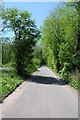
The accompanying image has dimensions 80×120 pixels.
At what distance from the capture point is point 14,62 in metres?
31.1

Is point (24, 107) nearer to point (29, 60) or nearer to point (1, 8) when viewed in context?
point (29, 60)

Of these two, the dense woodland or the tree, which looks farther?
the tree

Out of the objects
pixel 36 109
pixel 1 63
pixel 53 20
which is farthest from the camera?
pixel 53 20

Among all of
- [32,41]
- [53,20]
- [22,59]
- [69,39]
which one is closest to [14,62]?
[22,59]

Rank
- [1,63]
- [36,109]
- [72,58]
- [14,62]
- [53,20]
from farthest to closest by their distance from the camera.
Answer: [53,20]
[1,63]
[14,62]
[72,58]
[36,109]

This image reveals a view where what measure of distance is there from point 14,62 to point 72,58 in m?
8.72

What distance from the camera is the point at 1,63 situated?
123ft

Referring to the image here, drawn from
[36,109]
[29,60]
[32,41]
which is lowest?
[36,109]

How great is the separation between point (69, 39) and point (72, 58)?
9.16 feet

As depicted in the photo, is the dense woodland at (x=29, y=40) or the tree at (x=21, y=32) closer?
the dense woodland at (x=29, y=40)

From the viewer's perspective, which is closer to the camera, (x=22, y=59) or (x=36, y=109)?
(x=36, y=109)

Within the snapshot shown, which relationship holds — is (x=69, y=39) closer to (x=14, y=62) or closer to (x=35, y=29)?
Answer: (x=35, y=29)

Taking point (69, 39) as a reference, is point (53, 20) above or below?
above

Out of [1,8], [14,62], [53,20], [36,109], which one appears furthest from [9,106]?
[53,20]
